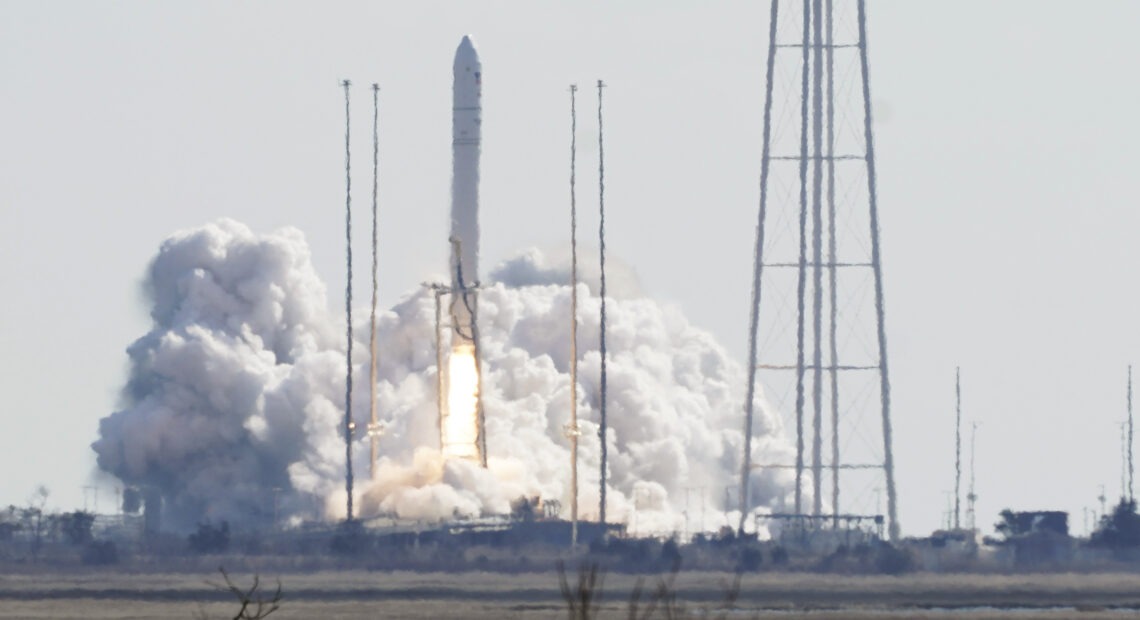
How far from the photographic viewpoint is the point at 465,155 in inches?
6156

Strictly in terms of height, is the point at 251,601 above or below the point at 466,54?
below

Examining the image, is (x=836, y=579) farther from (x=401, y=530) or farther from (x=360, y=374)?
(x=360, y=374)

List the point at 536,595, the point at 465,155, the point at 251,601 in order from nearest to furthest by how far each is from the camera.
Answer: the point at 251,601 → the point at 536,595 → the point at 465,155

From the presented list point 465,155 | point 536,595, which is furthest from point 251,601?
point 465,155

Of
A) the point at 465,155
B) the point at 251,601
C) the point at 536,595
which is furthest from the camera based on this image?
the point at 465,155

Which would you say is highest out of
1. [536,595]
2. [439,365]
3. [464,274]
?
[464,274]

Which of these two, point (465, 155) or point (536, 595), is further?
point (465, 155)

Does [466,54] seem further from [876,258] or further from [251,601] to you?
[251,601]

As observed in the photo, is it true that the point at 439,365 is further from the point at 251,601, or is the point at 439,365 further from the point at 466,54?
the point at 251,601

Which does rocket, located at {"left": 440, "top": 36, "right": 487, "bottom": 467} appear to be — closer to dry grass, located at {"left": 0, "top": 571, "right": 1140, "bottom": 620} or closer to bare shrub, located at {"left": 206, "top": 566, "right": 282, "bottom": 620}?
dry grass, located at {"left": 0, "top": 571, "right": 1140, "bottom": 620}

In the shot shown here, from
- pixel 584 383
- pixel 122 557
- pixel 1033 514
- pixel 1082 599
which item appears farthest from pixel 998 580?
pixel 584 383

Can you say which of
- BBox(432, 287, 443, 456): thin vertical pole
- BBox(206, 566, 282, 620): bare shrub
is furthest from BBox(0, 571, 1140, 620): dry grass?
BBox(432, 287, 443, 456): thin vertical pole

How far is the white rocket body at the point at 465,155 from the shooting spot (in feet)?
513

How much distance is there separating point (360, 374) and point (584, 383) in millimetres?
11301
